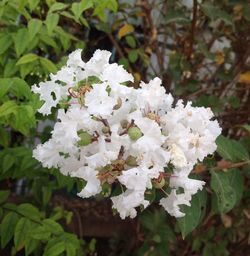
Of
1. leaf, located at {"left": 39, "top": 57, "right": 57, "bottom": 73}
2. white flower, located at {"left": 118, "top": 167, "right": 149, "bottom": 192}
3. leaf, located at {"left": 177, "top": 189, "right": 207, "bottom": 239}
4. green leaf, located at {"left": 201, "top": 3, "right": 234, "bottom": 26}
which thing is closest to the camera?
white flower, located at {"left": 118, "top": 167, "right": 149, "bottom": 192}

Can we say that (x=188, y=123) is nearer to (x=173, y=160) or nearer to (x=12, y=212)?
(x=173, y=160)

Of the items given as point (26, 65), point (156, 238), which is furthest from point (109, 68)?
point (156, 238)

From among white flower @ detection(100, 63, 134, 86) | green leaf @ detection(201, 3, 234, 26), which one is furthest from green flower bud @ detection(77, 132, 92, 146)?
green leaf @ detection(201, 3, 234, 26)

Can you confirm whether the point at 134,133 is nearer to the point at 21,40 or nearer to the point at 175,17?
the point at 21,40

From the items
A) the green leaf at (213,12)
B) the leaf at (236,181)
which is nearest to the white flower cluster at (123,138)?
the leaf at (236,181)

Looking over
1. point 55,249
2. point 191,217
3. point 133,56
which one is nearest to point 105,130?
point 191,217

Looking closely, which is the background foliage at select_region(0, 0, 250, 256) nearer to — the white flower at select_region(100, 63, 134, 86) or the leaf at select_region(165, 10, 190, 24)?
the leaf at select_region(165, 10, 190, 24)

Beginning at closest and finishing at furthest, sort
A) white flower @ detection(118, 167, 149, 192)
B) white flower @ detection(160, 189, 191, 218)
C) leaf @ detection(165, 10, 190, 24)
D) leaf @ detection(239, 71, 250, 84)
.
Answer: white flower @ detection(118, 167, 149, 192), white flower @ detection(160, 189, 191, 218), leaf @ detection(165, 10, 190, 24), leaf @ detection(239, 71, 250, 84)

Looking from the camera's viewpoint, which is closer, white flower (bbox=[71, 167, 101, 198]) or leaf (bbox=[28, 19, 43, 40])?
white flower (bbox=[71, 167, 101, 198])
